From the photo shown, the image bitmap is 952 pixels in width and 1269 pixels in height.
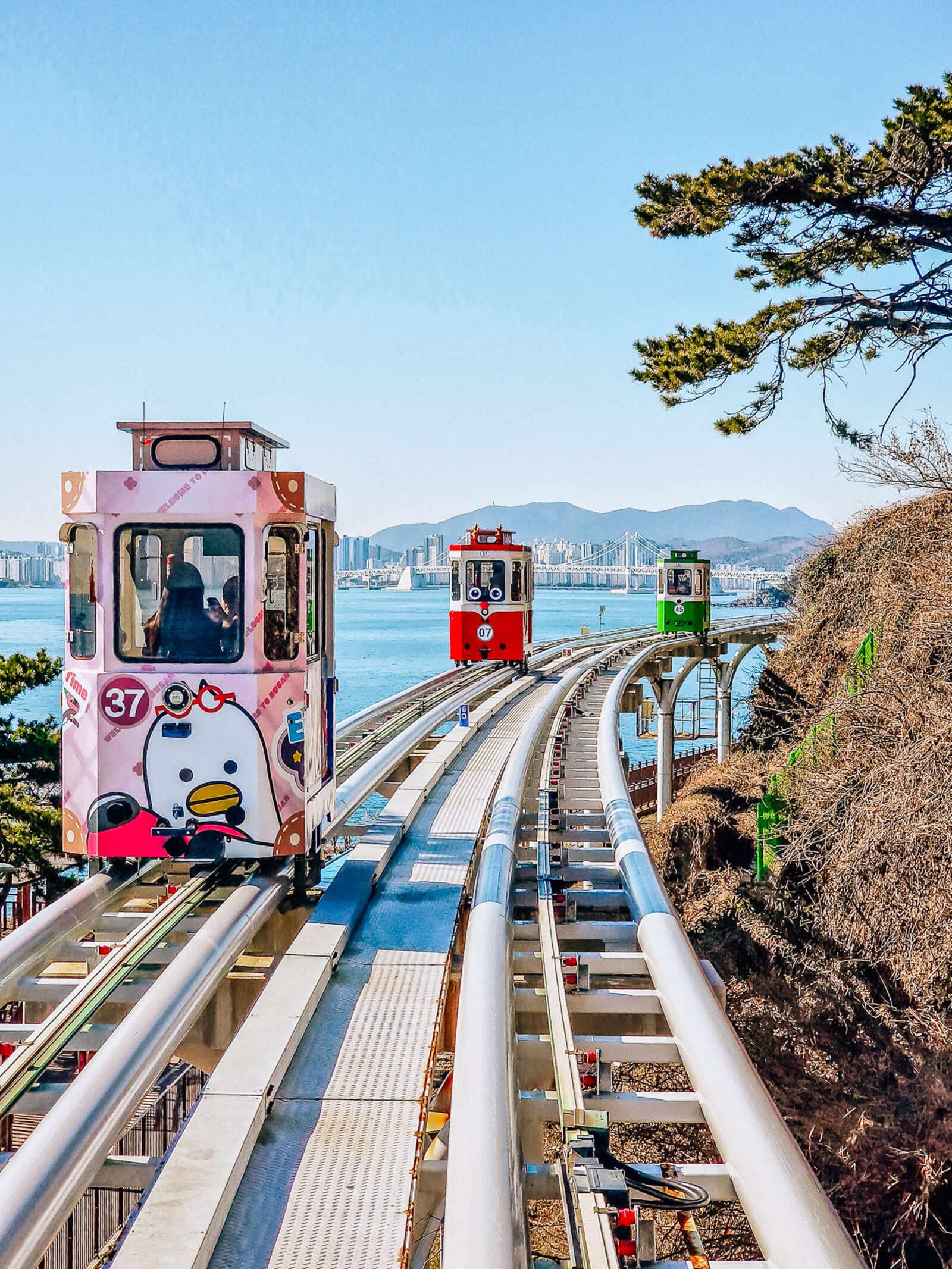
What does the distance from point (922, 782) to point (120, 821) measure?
23.0 feet

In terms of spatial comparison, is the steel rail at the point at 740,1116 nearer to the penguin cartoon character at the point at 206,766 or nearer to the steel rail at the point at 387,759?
the penguin cartoon character at the point at 206,766

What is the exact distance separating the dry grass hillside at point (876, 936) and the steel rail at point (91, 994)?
5.53m

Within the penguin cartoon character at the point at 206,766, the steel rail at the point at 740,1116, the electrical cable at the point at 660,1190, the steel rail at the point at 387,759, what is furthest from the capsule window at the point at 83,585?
the electrical cable at the point at 660,1190

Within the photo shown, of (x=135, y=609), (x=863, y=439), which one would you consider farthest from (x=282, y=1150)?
(x=863, y=439)

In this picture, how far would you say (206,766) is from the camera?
6.49m

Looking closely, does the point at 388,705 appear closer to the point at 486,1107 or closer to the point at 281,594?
the point at 281,594

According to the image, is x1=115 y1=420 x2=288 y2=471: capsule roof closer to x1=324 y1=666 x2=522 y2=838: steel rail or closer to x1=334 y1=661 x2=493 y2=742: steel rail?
x1=324 y1=666 x2=522 y2=838: steel rail

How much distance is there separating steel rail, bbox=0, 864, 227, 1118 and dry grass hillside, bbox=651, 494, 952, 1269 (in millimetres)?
5530

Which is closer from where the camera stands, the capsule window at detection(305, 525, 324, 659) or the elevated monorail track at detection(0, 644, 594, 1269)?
the elevated monorail track at detection(0, 644, 594, 1269)

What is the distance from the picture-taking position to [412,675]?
65875 millimetres

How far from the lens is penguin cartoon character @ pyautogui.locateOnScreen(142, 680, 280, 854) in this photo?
6438 millimetres

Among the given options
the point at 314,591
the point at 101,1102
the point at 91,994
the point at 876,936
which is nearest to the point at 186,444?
the point at 314,591

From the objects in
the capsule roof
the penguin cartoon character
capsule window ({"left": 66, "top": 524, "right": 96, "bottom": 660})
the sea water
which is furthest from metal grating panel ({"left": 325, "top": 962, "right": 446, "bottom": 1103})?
the sea water

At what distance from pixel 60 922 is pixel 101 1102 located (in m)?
2.23
